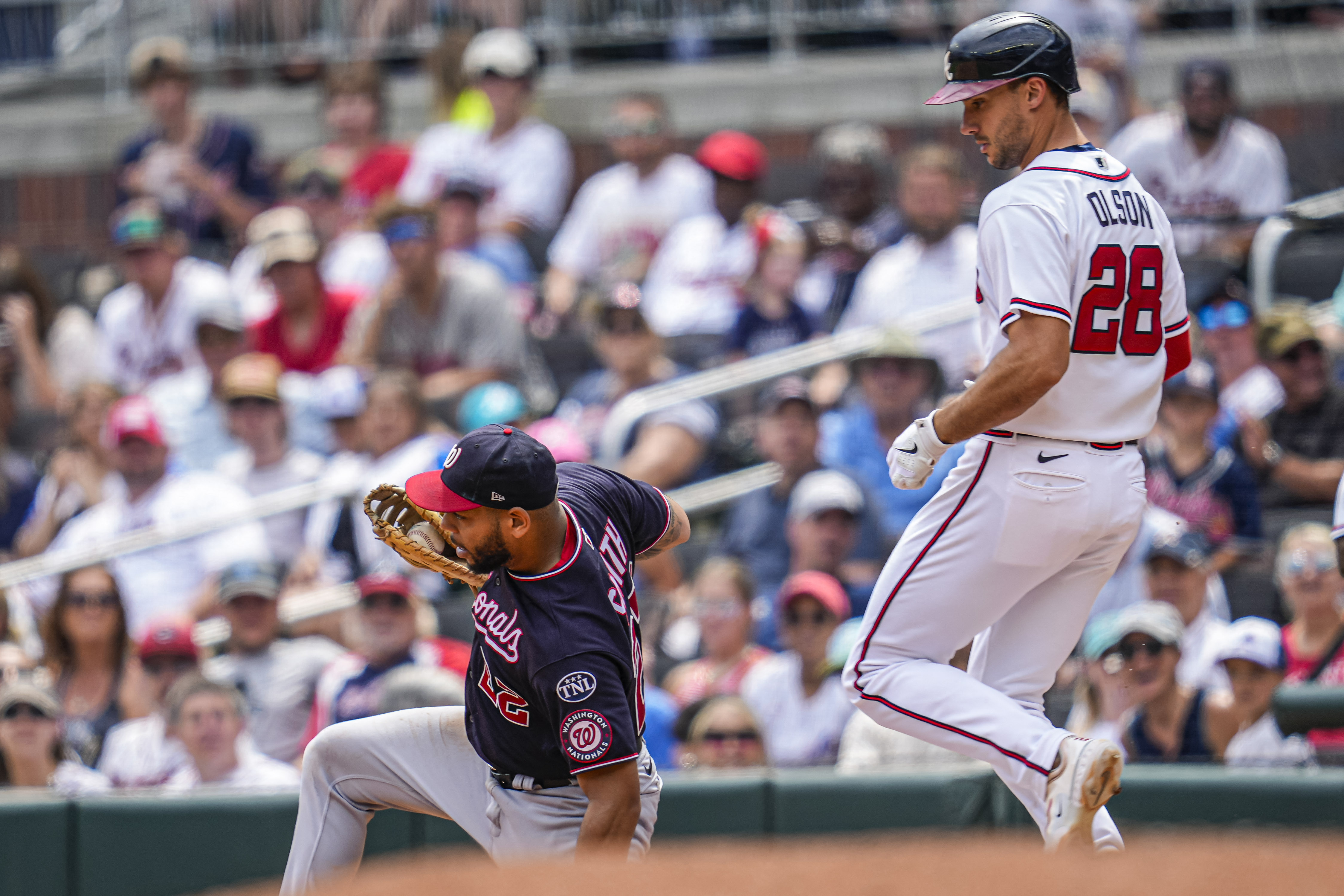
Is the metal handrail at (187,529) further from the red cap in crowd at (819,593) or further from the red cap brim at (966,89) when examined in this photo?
the red cap brim at (966,89)

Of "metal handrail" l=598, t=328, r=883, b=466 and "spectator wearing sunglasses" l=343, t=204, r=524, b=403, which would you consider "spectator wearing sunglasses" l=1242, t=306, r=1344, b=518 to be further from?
"spectator wearing sunglasses" l=343, t=204, r=524, b=403

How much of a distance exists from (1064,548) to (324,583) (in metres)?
4.07

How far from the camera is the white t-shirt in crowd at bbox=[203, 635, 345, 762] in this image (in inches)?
248

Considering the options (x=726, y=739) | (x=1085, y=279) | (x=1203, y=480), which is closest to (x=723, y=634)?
(x=726, y=739)

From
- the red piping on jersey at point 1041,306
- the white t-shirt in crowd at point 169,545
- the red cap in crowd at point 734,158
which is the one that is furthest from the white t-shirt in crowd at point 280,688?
the red piping on jersey at point 1041,306

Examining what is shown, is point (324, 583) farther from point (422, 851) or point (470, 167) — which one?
point (470, 167)

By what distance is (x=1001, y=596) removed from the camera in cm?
371

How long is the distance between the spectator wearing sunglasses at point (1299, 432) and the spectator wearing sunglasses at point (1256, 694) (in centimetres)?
123

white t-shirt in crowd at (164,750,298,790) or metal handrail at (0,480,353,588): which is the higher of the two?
metal handrail at (0,480,353,588)

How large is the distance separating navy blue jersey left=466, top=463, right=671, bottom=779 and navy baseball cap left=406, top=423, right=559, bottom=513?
169mm

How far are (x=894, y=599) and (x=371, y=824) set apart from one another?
234cm

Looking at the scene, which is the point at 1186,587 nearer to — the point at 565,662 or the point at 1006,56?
the point at 1006,56

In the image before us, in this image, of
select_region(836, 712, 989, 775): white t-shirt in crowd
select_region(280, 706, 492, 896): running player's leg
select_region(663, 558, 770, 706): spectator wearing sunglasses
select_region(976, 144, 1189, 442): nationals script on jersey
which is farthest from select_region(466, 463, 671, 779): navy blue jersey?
select_region(663, 558, 770, 706): spectator wearing sunglasses

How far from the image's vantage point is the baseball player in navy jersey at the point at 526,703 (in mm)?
3574
